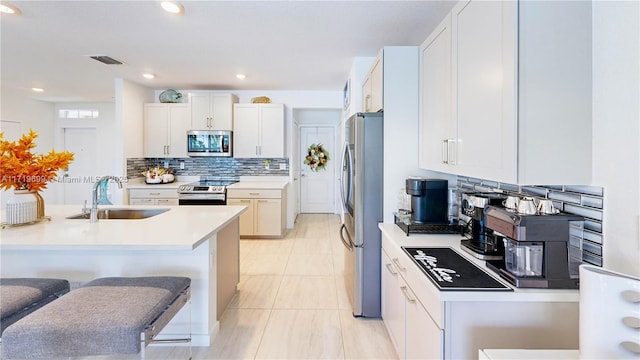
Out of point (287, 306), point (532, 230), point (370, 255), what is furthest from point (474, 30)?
point (287, 306)

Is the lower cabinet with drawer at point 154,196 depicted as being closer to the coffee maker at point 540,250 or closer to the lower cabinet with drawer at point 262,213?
the lower cabinet with drawer at point 262,213

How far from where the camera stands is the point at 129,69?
4.13 metres

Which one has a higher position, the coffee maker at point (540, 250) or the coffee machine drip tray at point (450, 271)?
the coffee maker at point (540, 250)

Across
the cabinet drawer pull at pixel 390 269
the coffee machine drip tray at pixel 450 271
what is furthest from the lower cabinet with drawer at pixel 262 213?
the coffee machine drip tray at pixel 450 271

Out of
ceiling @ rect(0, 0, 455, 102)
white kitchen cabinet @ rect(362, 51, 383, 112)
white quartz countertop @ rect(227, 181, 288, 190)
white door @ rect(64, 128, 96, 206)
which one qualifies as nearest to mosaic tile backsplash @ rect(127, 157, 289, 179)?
white quartz countertop @ rect(227, 181, 288, 190)

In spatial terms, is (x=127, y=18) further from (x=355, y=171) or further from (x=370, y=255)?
(x=370, y=255)

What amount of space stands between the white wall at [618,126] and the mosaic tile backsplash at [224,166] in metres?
4.54

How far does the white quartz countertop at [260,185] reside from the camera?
488 centimetres

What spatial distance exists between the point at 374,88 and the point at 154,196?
3618 mm

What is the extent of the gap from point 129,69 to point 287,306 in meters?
3.51

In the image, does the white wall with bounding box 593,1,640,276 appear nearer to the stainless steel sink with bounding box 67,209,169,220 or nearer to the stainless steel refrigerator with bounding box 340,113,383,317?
the stainless steel refrigerator with bounding box 340,113,383,317

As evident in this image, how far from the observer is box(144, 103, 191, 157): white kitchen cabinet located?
5.05m

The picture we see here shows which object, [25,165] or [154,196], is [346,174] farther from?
[154,196]

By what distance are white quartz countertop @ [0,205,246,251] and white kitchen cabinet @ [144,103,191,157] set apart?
105 inches
